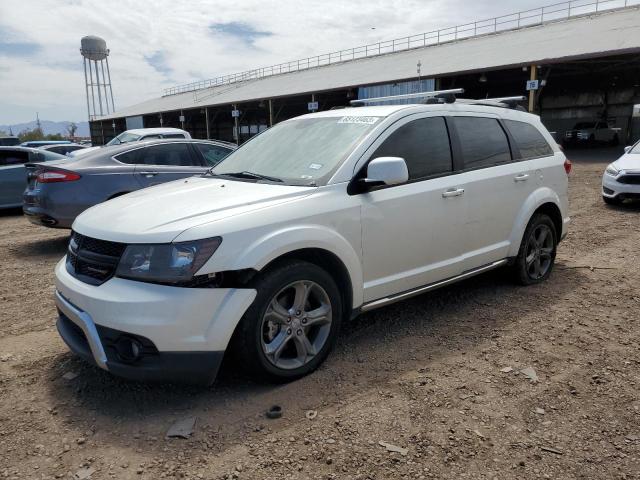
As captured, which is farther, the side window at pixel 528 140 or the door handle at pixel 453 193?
the side window at pixel 528 140

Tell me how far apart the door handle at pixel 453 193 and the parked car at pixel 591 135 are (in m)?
28.8

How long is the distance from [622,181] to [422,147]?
732cm

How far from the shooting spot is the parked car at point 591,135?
2911 cm

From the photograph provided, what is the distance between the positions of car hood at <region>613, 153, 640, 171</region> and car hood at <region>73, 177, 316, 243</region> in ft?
27.9

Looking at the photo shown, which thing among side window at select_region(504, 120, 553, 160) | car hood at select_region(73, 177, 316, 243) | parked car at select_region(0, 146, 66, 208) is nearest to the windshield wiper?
car hood at select_region(73, 177, 316, 243)

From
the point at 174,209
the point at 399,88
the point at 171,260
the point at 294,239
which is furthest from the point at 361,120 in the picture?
the point at 399,88

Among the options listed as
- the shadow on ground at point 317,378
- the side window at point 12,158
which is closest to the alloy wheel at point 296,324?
the shadow on ground at point 317,378

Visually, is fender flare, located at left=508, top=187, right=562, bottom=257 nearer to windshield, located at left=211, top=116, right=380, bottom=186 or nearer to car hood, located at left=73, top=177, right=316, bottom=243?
windshield, located at left=211, top=116, right=380, bottom=186

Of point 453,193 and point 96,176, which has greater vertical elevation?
point 96,176

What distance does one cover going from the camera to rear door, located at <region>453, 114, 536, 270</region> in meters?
4.36

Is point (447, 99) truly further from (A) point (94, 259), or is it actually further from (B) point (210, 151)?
(B) point (210, 151)

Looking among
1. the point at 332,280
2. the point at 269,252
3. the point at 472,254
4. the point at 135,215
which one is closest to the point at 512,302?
the point at 472,254

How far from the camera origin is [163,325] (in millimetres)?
2770

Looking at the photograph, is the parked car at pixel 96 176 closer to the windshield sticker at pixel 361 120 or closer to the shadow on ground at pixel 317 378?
the shadow on ground at pixel 317 378
